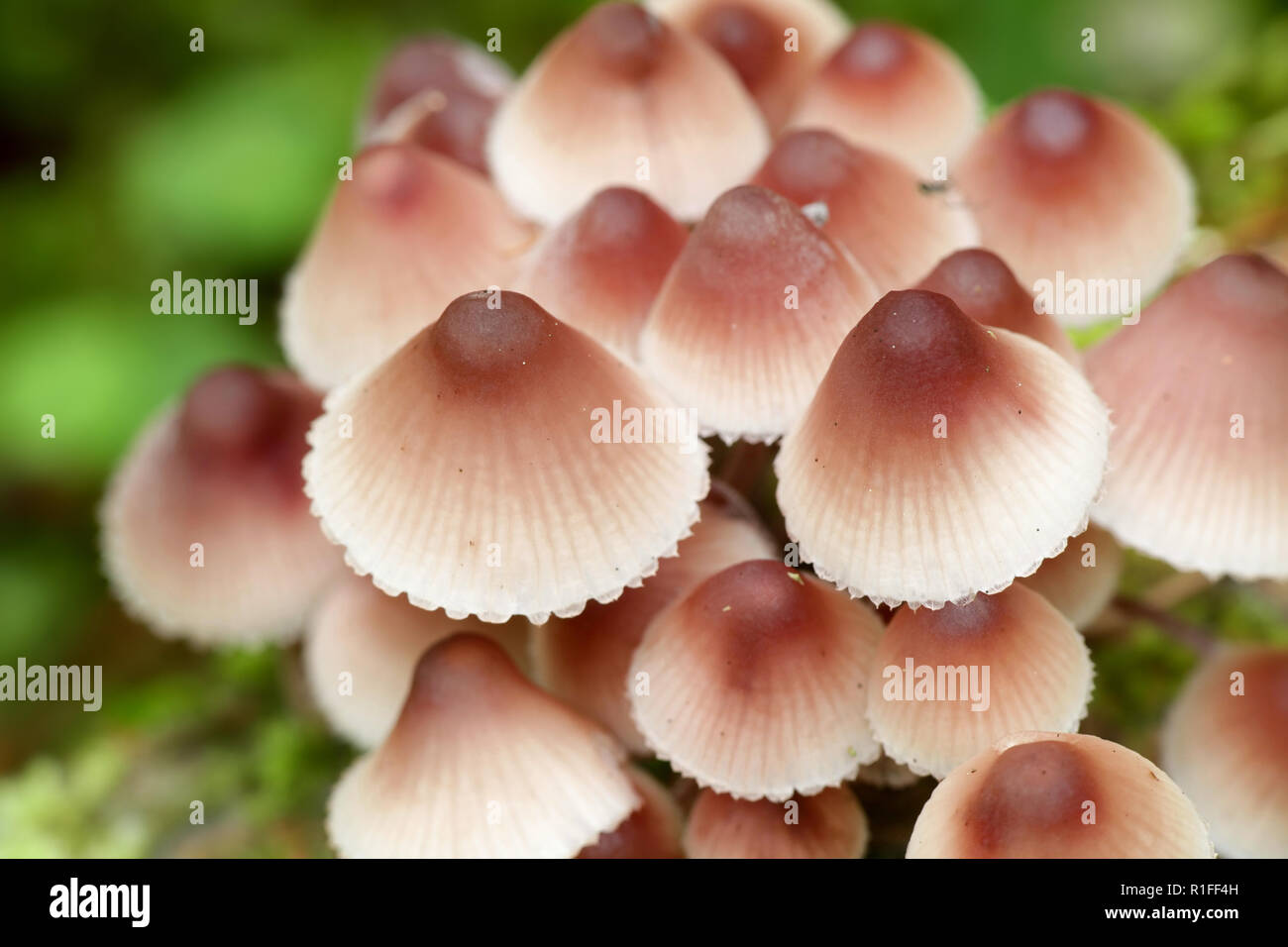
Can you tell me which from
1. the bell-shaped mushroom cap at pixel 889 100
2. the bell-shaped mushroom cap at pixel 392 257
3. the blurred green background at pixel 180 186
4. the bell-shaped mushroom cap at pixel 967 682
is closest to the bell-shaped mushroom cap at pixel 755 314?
the bell-shaped mushroom cap at pixel 967 682

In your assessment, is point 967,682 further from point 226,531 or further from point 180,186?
point 180,186

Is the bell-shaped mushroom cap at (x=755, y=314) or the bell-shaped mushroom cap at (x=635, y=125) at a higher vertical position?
the bell-shaped mushroom cap at (x=635, y=125)

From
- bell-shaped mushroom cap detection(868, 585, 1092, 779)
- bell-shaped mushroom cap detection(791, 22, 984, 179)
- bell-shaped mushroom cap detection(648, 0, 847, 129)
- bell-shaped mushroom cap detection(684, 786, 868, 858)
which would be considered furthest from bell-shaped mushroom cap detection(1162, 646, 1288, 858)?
bell-shaped mushroom cap detection(648, 0, 847, 129)

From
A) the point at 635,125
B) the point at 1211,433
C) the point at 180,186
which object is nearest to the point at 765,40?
the point at 635,125

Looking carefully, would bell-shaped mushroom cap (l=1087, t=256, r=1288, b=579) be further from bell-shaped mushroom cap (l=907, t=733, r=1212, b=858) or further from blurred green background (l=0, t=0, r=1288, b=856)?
blurred green background (l=0, t=0, r=1288, b=856)

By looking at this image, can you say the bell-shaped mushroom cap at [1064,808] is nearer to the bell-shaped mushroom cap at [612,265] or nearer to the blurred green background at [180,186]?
the bell-shaped mushroom cap at [612,265]
